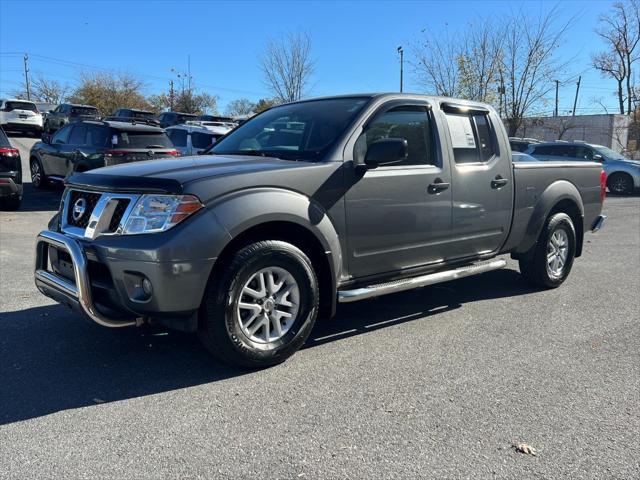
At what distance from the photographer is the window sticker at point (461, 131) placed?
208 inches

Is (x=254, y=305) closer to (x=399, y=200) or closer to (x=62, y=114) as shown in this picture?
(x=399, y=200)

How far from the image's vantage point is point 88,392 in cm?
359

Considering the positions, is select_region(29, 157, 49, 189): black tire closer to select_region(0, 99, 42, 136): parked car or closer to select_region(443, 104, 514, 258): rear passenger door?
select_region(443, 104, 514, 258): rear passenger door

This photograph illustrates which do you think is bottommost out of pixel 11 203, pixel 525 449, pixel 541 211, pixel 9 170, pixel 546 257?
pixel 525 449

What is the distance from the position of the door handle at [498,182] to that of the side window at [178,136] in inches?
406

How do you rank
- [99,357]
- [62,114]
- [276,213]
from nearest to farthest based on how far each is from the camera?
1. [276,213]
2. [99,357]
3. [62,114]

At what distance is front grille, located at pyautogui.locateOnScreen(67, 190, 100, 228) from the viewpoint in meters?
3.91

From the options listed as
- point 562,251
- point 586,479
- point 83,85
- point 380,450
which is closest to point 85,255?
point 380,450

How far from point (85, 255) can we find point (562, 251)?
5.09 m

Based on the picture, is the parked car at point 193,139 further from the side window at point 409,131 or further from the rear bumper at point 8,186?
the side window at point 409,131

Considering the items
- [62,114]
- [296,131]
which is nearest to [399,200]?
[296,131]

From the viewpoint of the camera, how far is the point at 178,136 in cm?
1479

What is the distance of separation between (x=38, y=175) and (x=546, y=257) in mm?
12621

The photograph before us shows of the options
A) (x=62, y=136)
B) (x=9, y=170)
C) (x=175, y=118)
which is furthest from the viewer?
(x=175, y=118)
